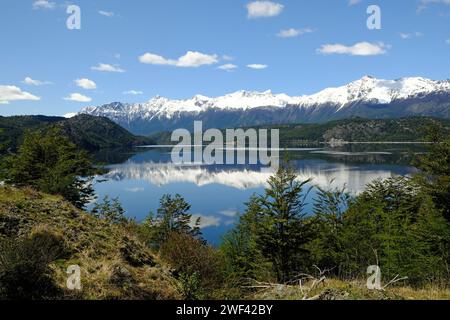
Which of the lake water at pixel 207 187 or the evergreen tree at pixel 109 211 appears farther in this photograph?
the lake water at pixel 207 187

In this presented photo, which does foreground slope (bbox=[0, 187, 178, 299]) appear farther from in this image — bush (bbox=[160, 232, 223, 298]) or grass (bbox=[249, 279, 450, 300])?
grass (bbox=[249, 279, 450, 300])

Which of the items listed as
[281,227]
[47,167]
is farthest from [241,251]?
[47,167]

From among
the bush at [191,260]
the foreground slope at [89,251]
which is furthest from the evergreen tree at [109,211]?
the foreground slope at [89,251]

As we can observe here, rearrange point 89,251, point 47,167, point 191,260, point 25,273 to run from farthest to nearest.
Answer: point 47,167
point 191,260
point 89,251
point 25,273

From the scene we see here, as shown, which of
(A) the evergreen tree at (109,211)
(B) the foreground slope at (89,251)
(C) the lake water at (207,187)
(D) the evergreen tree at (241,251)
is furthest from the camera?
(C) the lake water at (207,187)

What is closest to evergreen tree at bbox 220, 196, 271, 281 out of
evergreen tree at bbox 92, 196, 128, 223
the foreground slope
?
evergreen tree at bbox 92, 196, 128, 223

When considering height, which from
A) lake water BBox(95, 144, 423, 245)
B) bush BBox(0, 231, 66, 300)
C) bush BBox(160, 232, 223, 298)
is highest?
bush BBox(0, 231, 66, 300)

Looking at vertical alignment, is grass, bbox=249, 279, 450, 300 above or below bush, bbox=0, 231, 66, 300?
below

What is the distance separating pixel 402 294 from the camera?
12359 millimetres

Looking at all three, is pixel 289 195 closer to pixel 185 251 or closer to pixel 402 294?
pixel 185 251

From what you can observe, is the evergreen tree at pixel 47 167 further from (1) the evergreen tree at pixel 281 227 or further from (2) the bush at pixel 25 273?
(2) the bush at pixel 25 273

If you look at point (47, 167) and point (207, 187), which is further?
point (207, 187)

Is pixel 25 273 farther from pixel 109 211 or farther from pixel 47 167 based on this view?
pixel 109 211
